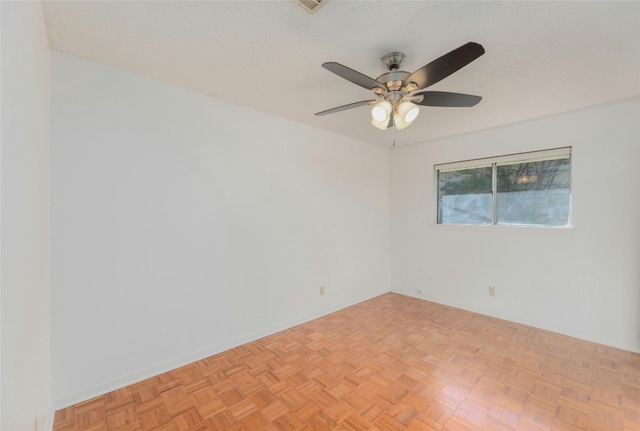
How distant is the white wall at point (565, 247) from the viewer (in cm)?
267

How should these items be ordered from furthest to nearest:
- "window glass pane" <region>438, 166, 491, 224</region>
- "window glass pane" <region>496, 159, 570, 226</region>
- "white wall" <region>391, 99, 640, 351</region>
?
"window glass pane" <region>438, 166, 491, 224</region> < "window glass pane" <region>496, 159, 570, 226</region> < "white wall" <region>391, 99, 640, 351</region>

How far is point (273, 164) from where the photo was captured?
3.03 m

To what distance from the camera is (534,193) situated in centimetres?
329

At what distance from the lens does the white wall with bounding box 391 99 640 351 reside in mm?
2670

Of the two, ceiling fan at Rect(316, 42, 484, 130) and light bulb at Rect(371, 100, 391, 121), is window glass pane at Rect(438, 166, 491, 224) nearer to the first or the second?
ceiling fan at Rect(316, 42, 484, 130)

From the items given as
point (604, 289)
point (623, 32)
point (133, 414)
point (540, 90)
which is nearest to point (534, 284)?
point (604, 289)

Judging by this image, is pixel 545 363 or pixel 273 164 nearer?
pixel 545 363

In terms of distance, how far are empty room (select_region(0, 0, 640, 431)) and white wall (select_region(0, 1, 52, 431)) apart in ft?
0.07

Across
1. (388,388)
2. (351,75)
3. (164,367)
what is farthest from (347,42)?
Answer: (164,367)

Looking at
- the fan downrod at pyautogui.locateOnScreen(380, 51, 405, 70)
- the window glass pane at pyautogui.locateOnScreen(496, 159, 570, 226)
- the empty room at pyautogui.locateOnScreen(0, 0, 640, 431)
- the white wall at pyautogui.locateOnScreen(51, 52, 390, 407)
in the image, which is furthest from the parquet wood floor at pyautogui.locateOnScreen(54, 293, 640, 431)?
the fan downrod at pyautogui.locateOnScreen(380, 51, 405, 70)

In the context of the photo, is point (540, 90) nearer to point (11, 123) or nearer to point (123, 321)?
point (11, 123)

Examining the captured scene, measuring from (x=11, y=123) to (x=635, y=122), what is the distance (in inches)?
172

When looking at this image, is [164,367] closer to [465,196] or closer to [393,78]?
[393,78]

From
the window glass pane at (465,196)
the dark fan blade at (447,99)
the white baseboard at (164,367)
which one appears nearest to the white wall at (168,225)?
the white baseboard at (164,367)
